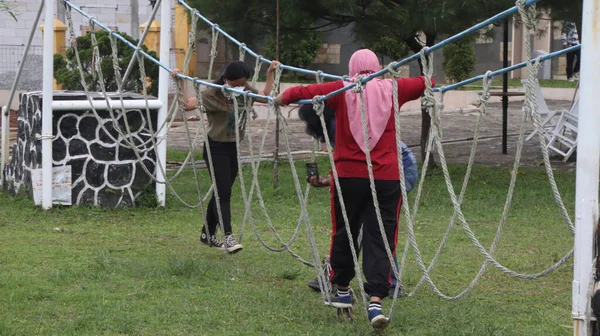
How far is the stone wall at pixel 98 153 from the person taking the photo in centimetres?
921

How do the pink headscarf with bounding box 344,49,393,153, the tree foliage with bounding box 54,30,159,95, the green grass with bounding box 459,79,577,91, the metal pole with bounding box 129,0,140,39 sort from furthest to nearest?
1. the green grass with bounding box 459,79,577,91
2. the metal pole with bounding box 129,0,140,39
3. the tree foliage with bounding box 54,30,159,95
4. the pink headscarf with bounding box 344,49,393,153

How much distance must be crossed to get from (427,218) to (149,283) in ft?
11.4

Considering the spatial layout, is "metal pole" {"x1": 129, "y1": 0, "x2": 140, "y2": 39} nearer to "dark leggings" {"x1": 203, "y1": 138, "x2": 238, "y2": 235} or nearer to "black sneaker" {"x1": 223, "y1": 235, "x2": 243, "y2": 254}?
"dark leggings" {"x1": 203, "y1": 138, "x2": 238, "y2": 235}

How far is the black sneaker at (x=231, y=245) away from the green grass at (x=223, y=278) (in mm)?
87

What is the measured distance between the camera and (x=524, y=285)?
6.29m

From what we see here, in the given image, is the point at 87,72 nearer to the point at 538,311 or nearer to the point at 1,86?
the point at 1,86

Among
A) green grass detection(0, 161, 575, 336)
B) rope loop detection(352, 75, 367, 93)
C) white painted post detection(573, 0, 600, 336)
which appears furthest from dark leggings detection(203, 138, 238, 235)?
white painted post detection(573, 0, 600, 336)

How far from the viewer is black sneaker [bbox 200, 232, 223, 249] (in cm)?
726

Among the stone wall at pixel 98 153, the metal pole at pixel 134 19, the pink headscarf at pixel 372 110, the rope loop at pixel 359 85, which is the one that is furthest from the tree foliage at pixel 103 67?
the rope loop at pixel 359 85

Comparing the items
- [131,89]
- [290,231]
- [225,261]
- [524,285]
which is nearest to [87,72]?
[131,89]

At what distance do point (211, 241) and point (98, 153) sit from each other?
2.45 metres

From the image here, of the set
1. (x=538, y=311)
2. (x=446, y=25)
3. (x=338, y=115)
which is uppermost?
(x=446, y=25)

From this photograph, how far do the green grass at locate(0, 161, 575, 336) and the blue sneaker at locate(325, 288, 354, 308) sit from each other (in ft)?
0.34

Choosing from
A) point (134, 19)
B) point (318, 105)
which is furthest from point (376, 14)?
point (134, 19)
